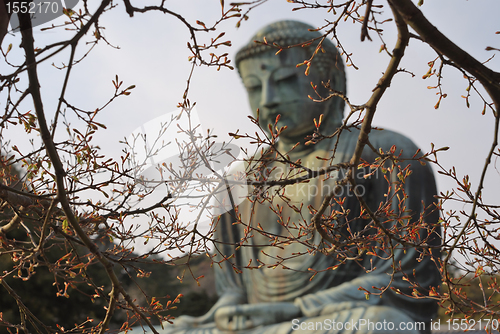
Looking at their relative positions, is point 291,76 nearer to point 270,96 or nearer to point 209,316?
point 270,96

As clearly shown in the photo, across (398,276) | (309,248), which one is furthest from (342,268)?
(309,248)

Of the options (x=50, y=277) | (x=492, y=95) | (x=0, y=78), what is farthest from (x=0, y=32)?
(x=50, y=277)

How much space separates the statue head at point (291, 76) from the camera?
14.3ft

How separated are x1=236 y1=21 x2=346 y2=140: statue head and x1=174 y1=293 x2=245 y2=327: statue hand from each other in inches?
68.9

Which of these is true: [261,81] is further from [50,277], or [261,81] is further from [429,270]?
[50,277]

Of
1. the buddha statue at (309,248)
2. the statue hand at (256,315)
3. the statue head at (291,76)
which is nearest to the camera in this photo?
the buddha statue at (309,248)

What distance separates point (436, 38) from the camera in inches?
52.7

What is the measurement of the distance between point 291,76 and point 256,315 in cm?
226

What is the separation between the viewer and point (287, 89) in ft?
14.5

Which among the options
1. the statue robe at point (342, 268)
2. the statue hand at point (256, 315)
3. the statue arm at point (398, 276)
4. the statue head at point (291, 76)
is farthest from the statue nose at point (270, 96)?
the statue hand at point (256, 315)

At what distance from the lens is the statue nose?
14.4ft

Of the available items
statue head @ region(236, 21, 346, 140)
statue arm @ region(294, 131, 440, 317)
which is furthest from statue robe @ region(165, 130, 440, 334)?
statue head @ region(236, 21, 346, 140)

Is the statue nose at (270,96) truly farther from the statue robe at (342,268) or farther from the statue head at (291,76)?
the statue robe at (342,268)

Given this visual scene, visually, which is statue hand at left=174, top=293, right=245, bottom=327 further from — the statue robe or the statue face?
the statue face
